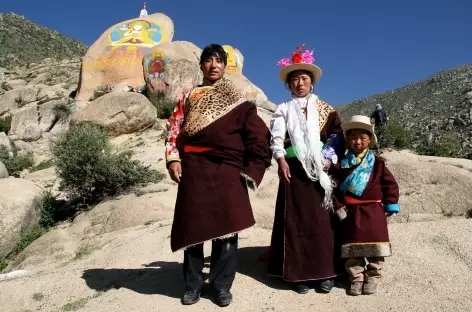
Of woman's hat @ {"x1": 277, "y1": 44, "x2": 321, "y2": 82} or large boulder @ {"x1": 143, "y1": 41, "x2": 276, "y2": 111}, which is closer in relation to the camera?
woman's hat @ {"x1": 277, "y1": 44, "x2": 321, "y2": 82}

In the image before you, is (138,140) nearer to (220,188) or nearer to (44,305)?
(44,305)

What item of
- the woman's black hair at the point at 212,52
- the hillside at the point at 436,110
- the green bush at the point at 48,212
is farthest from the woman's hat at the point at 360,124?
the hillside at the point at 436,110

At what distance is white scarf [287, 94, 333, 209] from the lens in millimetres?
3051

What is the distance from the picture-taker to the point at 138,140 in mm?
13188

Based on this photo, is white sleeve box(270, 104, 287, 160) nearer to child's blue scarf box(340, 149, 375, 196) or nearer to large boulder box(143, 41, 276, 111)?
child's blue scarf box(340, 149, 375, 196)

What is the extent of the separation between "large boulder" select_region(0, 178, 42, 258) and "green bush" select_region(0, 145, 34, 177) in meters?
5.27

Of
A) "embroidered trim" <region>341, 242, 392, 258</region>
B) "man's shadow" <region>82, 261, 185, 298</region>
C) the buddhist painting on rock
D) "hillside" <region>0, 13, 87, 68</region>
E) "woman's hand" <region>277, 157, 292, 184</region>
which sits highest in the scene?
"hillside" <region>0, 13, 87, 68</region>

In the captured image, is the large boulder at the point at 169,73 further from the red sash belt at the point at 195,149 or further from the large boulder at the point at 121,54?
the red sash belt at the point at 195,149

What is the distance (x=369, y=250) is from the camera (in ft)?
9.91

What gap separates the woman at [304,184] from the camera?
3.08 metres

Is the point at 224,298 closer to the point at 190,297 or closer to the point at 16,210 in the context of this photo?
the point at 190,297

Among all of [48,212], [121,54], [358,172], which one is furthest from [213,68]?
[121,54]

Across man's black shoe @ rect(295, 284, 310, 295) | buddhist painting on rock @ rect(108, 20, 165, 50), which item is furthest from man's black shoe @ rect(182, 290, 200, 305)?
buddhist painting on rock @ rect(108, 20, 165, 50)

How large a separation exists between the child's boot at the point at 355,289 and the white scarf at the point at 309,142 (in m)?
0.55
